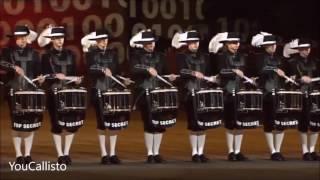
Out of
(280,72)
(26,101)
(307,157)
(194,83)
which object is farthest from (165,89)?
(307,157)

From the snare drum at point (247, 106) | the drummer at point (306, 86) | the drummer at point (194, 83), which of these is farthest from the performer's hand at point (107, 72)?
the drummer at point (306, 86)

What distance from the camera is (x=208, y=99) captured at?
32.5ft

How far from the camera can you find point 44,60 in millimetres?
9648

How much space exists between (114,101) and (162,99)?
64cm

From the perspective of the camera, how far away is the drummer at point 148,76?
32.4 ft

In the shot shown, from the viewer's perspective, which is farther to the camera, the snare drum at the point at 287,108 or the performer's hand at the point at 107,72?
the snare drum at the point at 287,108

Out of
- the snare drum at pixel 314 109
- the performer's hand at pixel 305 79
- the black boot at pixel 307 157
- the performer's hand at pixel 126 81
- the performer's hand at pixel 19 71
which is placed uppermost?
the performer's hand at pixel 19 71

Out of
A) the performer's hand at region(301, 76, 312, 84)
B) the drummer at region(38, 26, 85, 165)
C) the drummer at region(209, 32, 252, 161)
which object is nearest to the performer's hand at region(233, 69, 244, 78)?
the drummer at region(209, 32, 252, 161)

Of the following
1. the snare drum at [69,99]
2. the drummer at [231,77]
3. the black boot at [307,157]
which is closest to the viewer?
the snare drum at [69,99]

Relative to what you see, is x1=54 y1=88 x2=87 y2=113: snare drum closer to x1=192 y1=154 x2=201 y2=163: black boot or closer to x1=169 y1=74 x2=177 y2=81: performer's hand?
x1=169 y1=74 x2=177 y2=81: performer's hand

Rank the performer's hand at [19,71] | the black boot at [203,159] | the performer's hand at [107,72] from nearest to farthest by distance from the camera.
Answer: the performer's hand at [19,71] < the performer's hand at [107,72] < the black boot at [203,159]

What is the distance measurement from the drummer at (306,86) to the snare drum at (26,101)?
3430 mm

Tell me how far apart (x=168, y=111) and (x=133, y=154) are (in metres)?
1.27

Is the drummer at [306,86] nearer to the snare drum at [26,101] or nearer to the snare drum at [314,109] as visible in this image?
the snare drum at [314,109]
